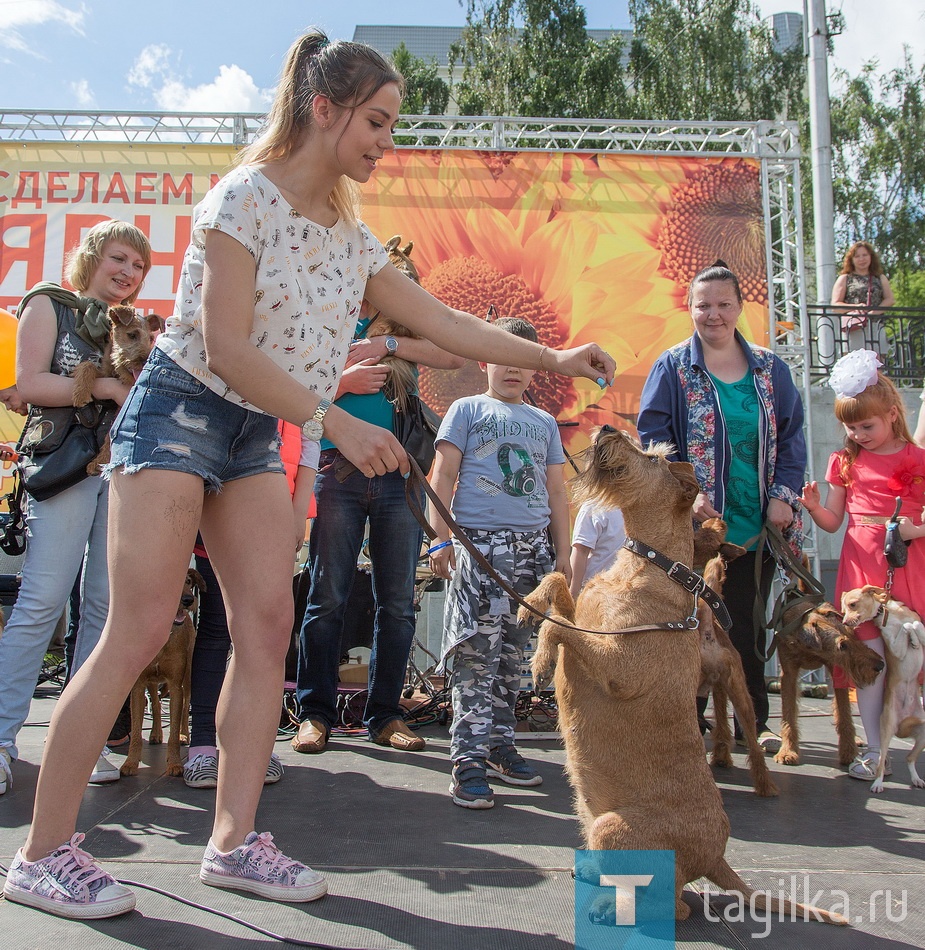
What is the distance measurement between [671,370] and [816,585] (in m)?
1.31

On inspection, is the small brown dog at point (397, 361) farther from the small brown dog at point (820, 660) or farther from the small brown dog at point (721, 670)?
the small brown dog at point (820, 660)

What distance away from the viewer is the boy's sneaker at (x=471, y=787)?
3102mm

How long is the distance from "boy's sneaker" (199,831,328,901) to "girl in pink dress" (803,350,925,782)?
118 inches

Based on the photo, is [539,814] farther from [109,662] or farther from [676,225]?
[676,225]

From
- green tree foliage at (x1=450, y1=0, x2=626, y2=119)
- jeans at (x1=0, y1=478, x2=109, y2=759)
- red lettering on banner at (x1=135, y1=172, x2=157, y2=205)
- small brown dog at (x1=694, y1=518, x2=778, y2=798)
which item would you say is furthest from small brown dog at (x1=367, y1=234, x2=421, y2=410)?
green tree foliage at (x1=450, y1=0, x2=626, y2=119)

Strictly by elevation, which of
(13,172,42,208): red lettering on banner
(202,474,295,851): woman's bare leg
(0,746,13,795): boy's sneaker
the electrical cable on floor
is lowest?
the electrical cable on floor

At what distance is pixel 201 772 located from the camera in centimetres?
330

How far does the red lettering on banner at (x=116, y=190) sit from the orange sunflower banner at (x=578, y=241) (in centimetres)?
Answer: 260

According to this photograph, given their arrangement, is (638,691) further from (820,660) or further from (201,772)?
(820,660)

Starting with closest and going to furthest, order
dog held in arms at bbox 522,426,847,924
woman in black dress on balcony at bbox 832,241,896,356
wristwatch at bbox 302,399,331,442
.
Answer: wristwatch at bbox 302,399,331,442, dog held in arms at bbox 522,426,847,924, woman in black dress on balcony at bbox 832,241,896,356

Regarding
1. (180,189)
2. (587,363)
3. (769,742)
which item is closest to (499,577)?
(587,363)

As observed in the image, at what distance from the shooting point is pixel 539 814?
3076 mm

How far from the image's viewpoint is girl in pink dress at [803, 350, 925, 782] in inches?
162

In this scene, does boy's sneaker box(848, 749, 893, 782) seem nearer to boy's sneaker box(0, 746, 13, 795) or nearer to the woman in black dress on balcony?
boy's sneaker box(0, 746, 13, 795)
